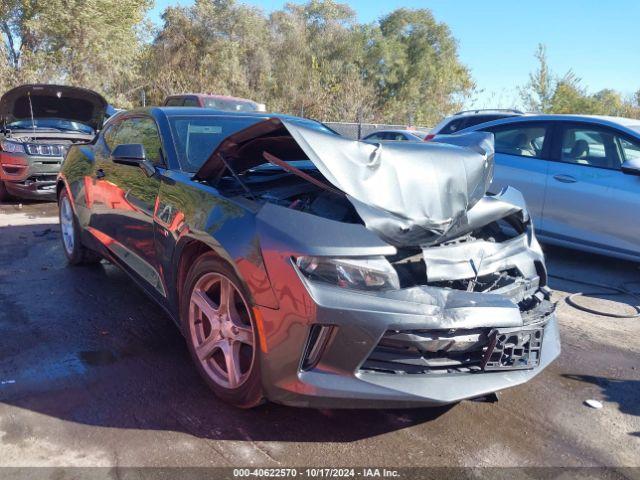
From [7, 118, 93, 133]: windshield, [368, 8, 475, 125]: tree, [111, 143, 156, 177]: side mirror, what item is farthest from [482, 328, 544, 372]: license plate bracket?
[368, 8, 475, 125]: tree

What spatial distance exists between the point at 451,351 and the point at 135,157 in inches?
94.6

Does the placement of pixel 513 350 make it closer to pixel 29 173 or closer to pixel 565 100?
pixel 29 173

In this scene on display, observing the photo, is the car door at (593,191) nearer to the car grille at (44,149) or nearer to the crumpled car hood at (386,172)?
the crumpled car hood at (386,172)

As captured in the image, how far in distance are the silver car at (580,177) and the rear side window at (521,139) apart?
0.4 inches

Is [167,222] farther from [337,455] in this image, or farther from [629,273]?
[629,273]

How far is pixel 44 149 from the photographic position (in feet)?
27.3

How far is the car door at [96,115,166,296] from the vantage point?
3697mm

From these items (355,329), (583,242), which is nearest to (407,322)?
(355,329)

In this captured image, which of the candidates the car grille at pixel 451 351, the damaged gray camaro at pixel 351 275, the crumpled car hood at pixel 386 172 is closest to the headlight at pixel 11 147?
the damaged gray camaro at pixel 351 275

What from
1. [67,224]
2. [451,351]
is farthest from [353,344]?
[67,224]

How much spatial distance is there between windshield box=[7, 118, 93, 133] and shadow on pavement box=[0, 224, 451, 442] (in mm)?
4403

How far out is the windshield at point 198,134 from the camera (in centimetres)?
377

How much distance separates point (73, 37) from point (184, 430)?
2346cm

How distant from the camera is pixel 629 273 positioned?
19.7 feet
